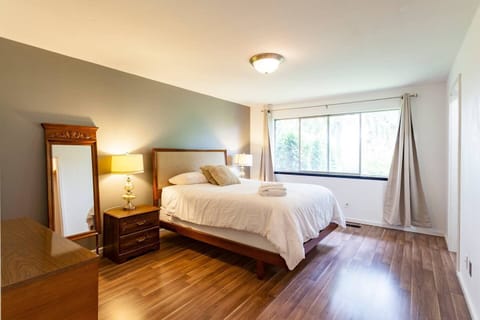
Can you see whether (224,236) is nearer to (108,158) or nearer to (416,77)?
(108,158)

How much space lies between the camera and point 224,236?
3018 millimetres

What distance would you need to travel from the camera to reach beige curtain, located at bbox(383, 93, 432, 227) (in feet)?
13.3

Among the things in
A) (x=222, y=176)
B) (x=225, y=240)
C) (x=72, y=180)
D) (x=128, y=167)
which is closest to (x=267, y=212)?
(x=225, y=240)

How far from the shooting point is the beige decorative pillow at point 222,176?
391cm

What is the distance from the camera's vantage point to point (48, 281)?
1.02 meters

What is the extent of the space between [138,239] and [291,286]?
194 centimetres

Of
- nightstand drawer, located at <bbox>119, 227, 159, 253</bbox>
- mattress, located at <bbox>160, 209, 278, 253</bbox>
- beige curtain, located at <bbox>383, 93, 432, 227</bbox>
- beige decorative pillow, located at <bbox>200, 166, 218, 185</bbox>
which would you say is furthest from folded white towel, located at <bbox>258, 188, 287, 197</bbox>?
beige curtain, located at <bbox>383, 93, 432, 227</bbox>

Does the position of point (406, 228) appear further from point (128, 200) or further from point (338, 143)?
point (128, 200)

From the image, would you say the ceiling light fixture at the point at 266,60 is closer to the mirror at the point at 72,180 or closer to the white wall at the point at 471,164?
the white wall at the point at 471,164

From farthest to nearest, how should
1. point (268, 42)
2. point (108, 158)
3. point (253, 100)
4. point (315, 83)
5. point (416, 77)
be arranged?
1. point (253, 100)
2. point (315, 83)
3. point (416, 77)
4. point (108, 158)
5. point (268, 42)

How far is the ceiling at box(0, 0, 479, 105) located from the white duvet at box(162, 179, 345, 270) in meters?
1.65

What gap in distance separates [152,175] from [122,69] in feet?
5.09

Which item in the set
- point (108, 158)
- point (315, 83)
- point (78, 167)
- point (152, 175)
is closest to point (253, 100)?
point (315, 83)

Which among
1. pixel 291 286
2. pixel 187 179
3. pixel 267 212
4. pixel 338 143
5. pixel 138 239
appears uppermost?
pixel 338 143
